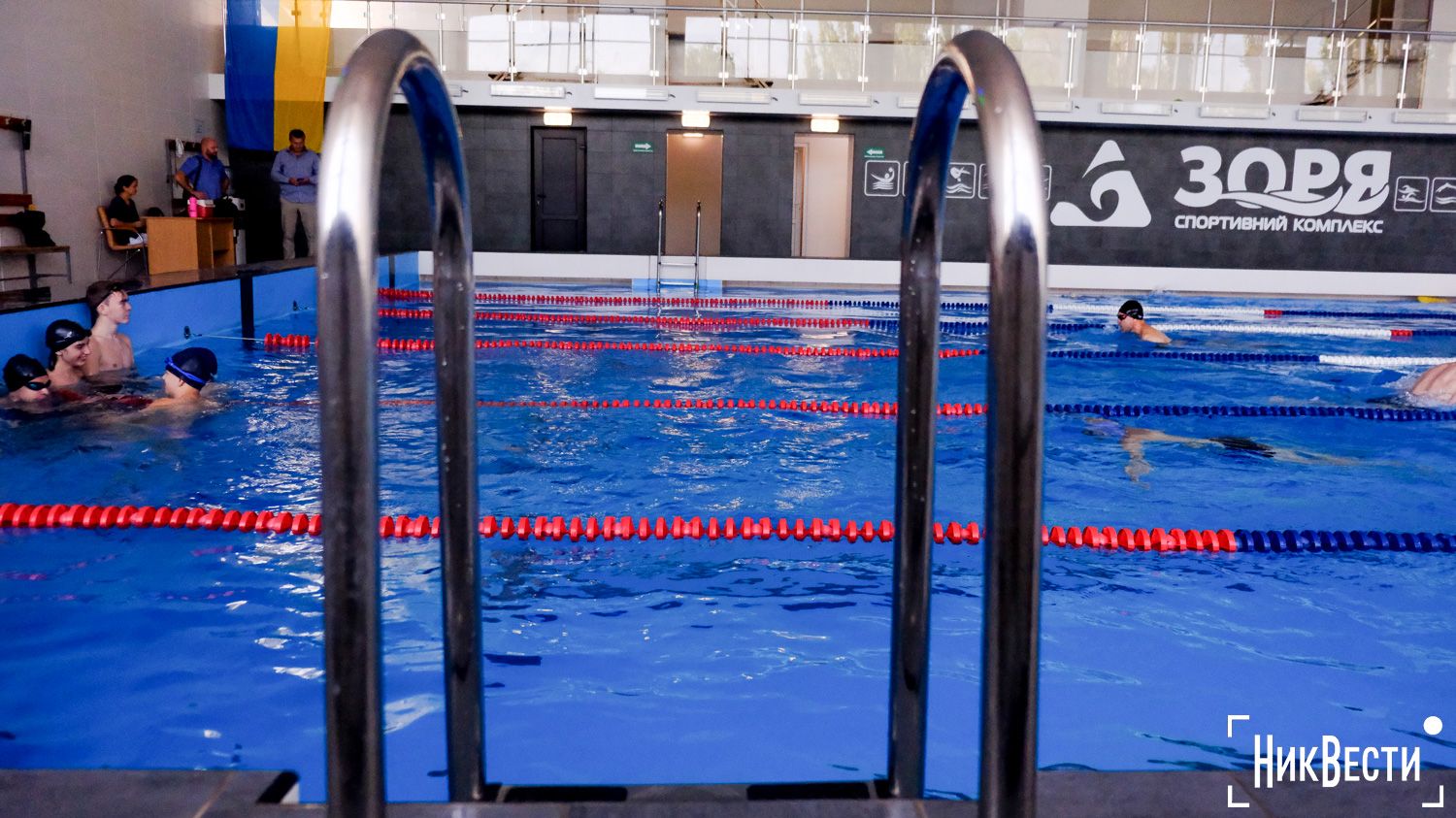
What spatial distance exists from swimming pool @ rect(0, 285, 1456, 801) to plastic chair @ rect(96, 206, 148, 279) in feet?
21.0

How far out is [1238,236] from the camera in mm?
18656

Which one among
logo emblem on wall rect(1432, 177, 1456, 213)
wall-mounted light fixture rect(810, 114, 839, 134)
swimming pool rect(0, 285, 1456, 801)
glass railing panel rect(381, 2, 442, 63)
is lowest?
swimming pool rect(0, 285, 1456, 801)

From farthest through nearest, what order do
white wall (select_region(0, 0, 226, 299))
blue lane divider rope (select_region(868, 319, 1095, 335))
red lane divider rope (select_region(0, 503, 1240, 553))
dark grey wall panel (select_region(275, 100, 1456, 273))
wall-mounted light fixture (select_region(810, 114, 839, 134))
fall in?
dark grey wall panel (select_region(275, 100, 1456, 273)), wall-mounted light fixture (select_region(810, 114, 839, 134)), blue lane divider rope (select_region(868, 319, 1095, 335)), white wall (select_region(0, 0, 226, 299)), red lane divider rope (select_region(0, 503, 1240, 553))

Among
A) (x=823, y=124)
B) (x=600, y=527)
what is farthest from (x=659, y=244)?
(x=600, y=527)

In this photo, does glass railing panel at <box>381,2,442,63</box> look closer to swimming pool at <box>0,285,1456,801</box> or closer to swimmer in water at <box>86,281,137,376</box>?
swimmer in water at <box>86,281,137,376</box>

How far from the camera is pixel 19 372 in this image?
6.07 metres

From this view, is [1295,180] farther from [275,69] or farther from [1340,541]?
[1340,541]

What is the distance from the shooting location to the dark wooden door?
1823cm

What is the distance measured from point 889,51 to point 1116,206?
4625mm

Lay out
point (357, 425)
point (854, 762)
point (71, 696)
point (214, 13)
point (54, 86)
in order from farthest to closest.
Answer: point (214, 13) < point (54, 86) < point (71, 696) < point (854, 762) < point (357, 425)

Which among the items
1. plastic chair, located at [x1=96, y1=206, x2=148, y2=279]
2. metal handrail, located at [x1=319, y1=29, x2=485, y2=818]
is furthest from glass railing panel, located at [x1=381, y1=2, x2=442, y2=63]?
metal handrail, located at [x1=319, y1=29, x2=485, y2=818]

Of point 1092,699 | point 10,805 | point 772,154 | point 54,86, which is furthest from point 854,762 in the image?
point 772,154

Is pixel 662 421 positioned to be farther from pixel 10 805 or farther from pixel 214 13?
pixel 214 13

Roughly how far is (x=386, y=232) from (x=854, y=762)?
1648 cm
